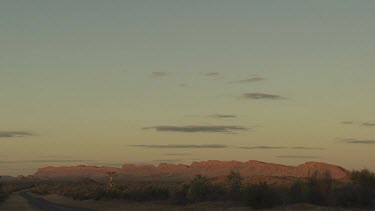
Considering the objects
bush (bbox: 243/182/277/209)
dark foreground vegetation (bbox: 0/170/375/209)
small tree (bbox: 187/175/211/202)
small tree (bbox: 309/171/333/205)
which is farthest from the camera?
small tree (bbox: 187/175/211/202)

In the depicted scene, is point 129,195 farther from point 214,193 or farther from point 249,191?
point 249,191

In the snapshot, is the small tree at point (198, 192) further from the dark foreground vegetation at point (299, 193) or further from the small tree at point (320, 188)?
the small tree at point (320, 188)

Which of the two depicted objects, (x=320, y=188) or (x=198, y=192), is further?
(x=198, y=192)

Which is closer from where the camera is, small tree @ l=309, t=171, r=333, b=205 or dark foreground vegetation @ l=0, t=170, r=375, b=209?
dark foreground vegetation @ l=0, t=170, r=375, b=209

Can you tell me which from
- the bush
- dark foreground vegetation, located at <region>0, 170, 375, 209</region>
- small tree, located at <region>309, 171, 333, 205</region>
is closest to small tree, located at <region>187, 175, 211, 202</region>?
dark foreground vegetation, located at <region>0, 170, 375, 209</region>

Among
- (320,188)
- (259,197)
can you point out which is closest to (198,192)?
(259,197)

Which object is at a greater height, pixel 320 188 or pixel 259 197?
pixel 320 188

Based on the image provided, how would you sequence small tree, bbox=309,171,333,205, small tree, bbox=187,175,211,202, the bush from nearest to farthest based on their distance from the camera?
small tree, bbox=309,171,333,205, the bush, small tree, bbox=187,175,211,202

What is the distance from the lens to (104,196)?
78.8 m

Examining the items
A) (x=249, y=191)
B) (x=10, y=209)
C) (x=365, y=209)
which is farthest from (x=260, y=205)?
(x=10, y=209)

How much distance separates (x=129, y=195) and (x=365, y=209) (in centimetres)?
3591

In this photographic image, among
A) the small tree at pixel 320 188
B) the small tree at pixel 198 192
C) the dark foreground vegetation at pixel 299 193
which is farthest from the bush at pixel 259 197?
the small tree at pixel 198 192

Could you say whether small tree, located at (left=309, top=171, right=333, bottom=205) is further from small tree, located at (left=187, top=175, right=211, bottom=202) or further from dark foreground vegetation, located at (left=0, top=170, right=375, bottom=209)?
small tree, located at (left=187, top=175, right=211, bottom=202)

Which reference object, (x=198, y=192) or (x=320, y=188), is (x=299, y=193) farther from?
(x=198, y=192)
